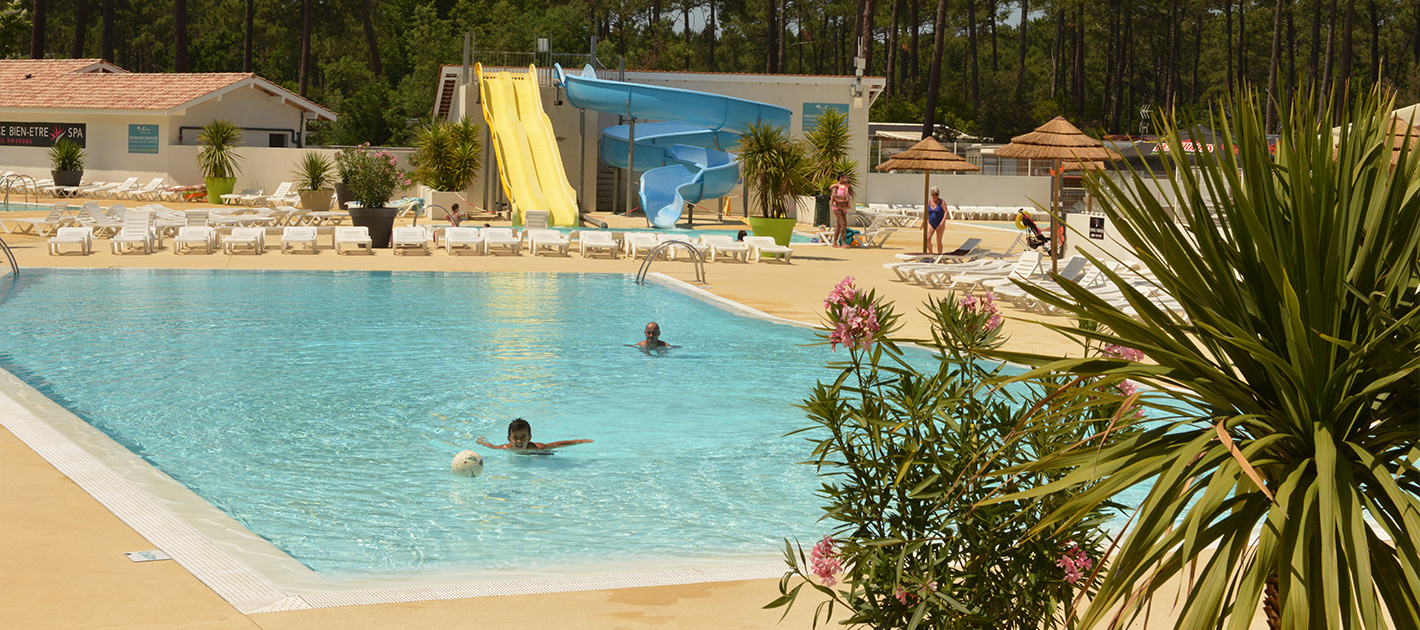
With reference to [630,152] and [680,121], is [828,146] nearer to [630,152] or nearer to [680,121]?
[680,121]

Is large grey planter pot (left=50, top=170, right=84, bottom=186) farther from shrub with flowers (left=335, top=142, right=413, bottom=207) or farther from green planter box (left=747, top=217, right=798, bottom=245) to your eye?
green planter box (left=747, top=217, right=798, bottom=245)

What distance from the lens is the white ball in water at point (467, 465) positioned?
7.79m

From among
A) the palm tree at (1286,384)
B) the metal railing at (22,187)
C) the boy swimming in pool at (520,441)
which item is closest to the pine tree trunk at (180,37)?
the metal railing at (22,187)

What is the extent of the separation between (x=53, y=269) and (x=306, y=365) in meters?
7.12

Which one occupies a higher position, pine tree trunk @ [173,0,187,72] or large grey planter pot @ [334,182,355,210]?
pine tree trunk @ [173,0,187,72]

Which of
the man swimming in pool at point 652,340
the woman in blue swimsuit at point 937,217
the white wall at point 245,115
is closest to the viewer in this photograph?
the man swimming in pool at point 652,340

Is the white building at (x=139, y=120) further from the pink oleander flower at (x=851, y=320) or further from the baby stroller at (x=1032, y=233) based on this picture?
the pink oleander flower at (x=851, y=320)

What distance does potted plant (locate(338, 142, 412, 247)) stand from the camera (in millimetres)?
20391

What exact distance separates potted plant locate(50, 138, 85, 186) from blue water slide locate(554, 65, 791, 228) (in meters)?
14.2

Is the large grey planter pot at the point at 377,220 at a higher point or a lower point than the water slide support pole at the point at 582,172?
lower

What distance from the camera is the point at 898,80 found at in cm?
6738

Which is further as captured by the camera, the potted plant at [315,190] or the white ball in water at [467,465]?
the potted plant at [315,190]

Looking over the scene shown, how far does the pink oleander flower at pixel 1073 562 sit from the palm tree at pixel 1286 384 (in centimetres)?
37

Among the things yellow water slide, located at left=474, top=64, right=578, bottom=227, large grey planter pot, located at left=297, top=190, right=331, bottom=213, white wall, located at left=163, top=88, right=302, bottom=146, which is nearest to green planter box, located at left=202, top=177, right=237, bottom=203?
white wall, located at left=163, top=88, right=302, bottom=146
